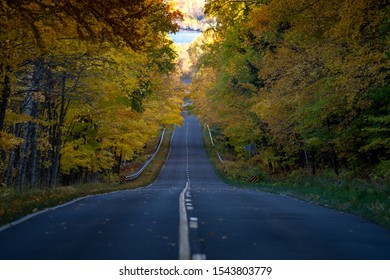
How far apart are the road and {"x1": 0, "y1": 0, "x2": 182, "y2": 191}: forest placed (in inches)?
151

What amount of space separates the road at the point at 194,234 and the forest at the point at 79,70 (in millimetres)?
3829

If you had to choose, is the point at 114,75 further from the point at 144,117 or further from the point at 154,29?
the point at 144,117

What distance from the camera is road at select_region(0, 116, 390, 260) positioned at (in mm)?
6625

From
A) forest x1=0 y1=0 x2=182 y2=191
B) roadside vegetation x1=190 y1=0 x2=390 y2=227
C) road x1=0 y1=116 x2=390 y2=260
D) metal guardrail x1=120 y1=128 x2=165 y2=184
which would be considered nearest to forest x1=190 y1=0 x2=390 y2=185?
roadside vegetation x1=190 y1=0 x2=390 y2=227

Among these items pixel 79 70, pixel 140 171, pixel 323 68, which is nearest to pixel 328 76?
pixel 323 68

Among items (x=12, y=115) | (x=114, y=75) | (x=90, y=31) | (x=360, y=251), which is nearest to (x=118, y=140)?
(x=114, y=75)

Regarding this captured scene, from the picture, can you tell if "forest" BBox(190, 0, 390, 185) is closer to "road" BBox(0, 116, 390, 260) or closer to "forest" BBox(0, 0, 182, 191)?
"forest" BBox(0, 0, 182, 191)

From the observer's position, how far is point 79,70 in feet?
64.3

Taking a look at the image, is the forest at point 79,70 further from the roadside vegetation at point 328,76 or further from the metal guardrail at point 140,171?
the roadside vegetation at point 328,76

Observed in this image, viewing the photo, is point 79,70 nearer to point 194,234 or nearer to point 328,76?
point 328,76

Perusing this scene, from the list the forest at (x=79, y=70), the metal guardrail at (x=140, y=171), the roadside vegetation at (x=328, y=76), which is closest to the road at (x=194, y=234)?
the roadside vegetation at (x=328, y=76)

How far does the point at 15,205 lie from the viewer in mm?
12883

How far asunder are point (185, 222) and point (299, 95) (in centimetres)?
1227

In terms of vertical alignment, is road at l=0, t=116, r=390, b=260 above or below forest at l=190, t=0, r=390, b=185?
below
